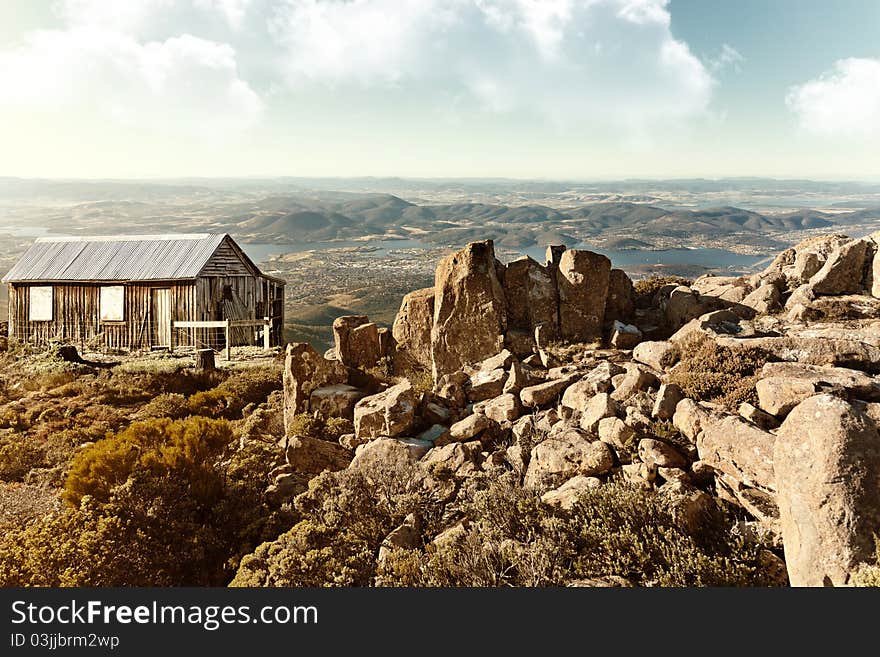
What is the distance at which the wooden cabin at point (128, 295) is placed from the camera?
2038cm

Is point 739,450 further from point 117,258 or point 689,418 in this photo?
point 117,258

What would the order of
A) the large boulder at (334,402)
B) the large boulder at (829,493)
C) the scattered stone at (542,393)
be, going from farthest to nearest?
1. the large boulder at (334,402)
2. the scattered stone at (542,393)
3. the large boulder at (829,493)

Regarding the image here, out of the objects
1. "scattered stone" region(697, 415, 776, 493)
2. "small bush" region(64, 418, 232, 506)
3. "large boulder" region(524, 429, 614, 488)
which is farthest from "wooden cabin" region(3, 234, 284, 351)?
"scattered stone" region(697, 415, 776, 493)

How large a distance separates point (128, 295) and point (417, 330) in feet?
44.9

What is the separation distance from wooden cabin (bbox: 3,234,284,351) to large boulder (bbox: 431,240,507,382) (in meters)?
11.2

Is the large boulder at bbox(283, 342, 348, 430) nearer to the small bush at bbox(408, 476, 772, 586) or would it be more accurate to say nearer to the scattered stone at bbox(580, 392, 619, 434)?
the scattered stone at bbox(580, 392, 619, 434)

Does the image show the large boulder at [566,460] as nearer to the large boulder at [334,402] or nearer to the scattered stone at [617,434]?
the scattered stone at [617,434]

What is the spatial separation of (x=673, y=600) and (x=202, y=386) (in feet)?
50.7

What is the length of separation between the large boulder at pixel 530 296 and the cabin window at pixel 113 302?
16.1 m

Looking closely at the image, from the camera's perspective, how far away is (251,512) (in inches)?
275

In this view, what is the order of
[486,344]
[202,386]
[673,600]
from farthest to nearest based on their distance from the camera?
[202,386], [486,344], [673,600]

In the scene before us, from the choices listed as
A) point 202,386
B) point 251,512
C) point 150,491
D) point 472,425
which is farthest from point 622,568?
point 202,386

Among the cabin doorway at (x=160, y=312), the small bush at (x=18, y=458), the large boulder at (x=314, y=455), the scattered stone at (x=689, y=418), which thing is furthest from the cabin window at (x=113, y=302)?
the scattered stone at (x=689, y=418)

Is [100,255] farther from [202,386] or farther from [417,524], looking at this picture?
[417,524]
